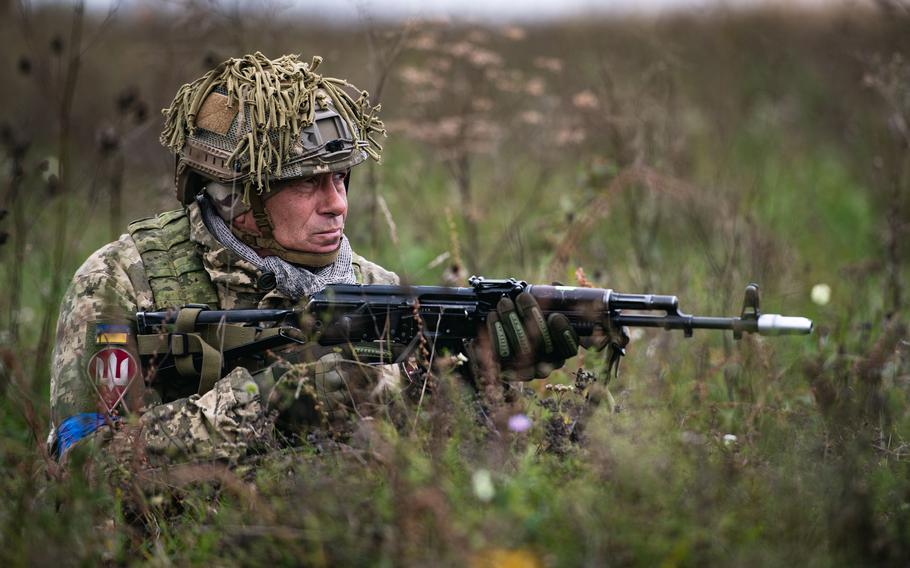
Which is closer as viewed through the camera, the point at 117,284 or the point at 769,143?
the point at 117,284

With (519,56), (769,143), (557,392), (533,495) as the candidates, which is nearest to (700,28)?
(519,56)

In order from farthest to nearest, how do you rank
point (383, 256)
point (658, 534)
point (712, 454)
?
point (383, 256), point (712, 454), point (658, 534)

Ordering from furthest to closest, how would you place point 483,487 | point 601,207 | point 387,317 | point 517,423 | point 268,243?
point 601,207
point 268,243
point 387,317
point 517,423
point 483,487

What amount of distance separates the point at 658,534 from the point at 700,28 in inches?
429

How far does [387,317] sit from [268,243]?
68cm

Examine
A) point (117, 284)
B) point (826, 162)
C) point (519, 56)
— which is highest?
point (519, 56)

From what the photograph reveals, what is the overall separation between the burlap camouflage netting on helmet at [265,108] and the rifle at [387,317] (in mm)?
506

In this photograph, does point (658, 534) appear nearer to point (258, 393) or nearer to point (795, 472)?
point (795, 472)

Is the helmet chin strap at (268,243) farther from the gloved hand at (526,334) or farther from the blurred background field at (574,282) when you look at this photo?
the gloved hand at (526,334)

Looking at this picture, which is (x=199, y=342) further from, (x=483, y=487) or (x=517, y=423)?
(x=483, y=487)

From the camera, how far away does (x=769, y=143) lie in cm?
986

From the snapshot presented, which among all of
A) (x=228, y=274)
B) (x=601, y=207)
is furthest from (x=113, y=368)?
(x=601, y=207)

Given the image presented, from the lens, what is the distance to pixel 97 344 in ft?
11.6

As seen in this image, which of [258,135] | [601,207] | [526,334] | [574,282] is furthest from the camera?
[601,207]
